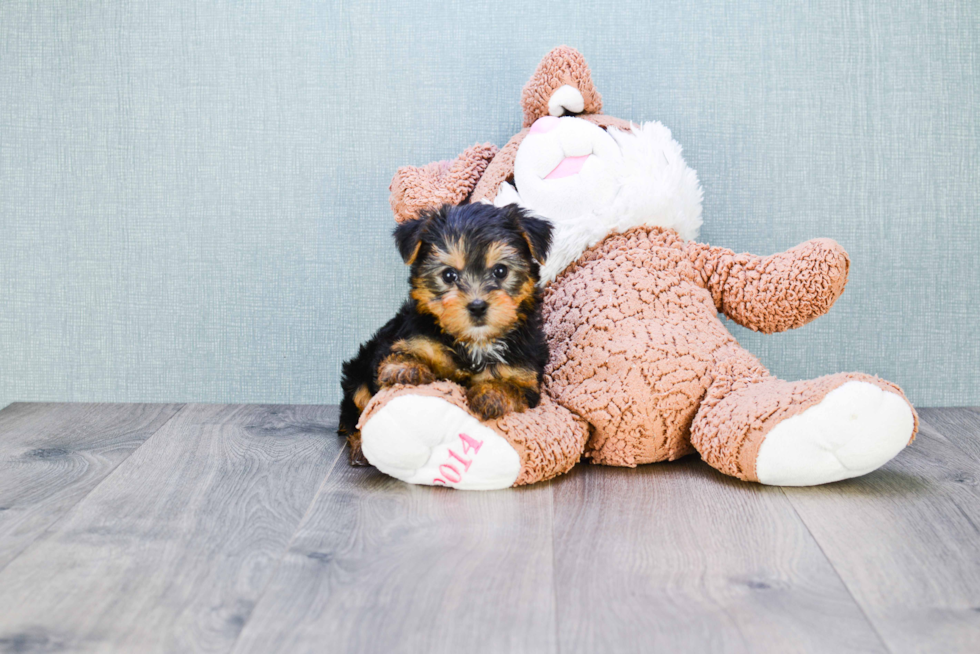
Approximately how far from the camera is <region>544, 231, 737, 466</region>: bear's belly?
2.06m

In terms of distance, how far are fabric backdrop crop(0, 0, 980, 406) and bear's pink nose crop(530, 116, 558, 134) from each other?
378 millimetres

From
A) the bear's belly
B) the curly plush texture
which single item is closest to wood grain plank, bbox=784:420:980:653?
the curly plush texture

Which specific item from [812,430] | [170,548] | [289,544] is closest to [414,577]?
[289,544]

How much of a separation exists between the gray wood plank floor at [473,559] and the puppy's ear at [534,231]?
22.8 inches

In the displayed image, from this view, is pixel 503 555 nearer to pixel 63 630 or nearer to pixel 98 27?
pixel 63 630

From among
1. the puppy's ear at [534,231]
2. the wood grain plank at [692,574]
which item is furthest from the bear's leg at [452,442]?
the puppy's ear at [534,231]

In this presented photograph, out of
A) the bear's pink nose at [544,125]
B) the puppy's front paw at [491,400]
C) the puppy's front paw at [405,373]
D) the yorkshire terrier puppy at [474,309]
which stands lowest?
the puppy's front paw at [491,400]

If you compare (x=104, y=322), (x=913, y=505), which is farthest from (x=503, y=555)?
(x=104, y=322)

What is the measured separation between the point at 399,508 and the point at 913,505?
46.6 inches

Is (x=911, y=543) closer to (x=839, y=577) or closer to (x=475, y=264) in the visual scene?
(x=839, y=577)

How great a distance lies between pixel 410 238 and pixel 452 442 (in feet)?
1.61

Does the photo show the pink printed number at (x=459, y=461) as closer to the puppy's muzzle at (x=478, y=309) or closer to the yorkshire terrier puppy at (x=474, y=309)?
the yorkshire terrier puppy at (x=474, y=309)

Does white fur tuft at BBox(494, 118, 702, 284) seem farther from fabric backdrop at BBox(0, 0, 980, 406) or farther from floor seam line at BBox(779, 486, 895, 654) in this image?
floor seam line at BBox(779, 486, 895, 654)

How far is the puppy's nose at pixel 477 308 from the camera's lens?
176 cm
